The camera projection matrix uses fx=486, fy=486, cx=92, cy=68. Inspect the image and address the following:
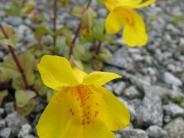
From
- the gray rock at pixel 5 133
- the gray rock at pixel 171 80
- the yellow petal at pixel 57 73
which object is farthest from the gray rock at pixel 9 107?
the gray rock at pixel 171 80

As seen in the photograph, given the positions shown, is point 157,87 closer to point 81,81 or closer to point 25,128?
point 25,128

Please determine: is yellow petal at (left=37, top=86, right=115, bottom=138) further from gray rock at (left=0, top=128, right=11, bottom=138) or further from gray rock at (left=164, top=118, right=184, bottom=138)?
gray rock at (left=164, top=118, right=184, bottom=138)

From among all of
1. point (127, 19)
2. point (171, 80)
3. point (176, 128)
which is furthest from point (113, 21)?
point (171, 80)

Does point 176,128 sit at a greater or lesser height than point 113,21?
lesser

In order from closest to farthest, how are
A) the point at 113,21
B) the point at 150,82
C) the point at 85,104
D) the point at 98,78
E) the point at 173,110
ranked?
the point at 98,78 → the point at 85,104 → the point at 113,21 → the point at 173,110 → the point at 150,82

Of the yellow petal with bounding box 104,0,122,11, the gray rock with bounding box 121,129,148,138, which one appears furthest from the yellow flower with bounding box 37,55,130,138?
the yellow petal with bounding box 104,0,122,11

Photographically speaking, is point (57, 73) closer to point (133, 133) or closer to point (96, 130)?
point (96, 130)

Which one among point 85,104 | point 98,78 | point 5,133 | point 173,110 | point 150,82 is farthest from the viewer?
point 150,82
